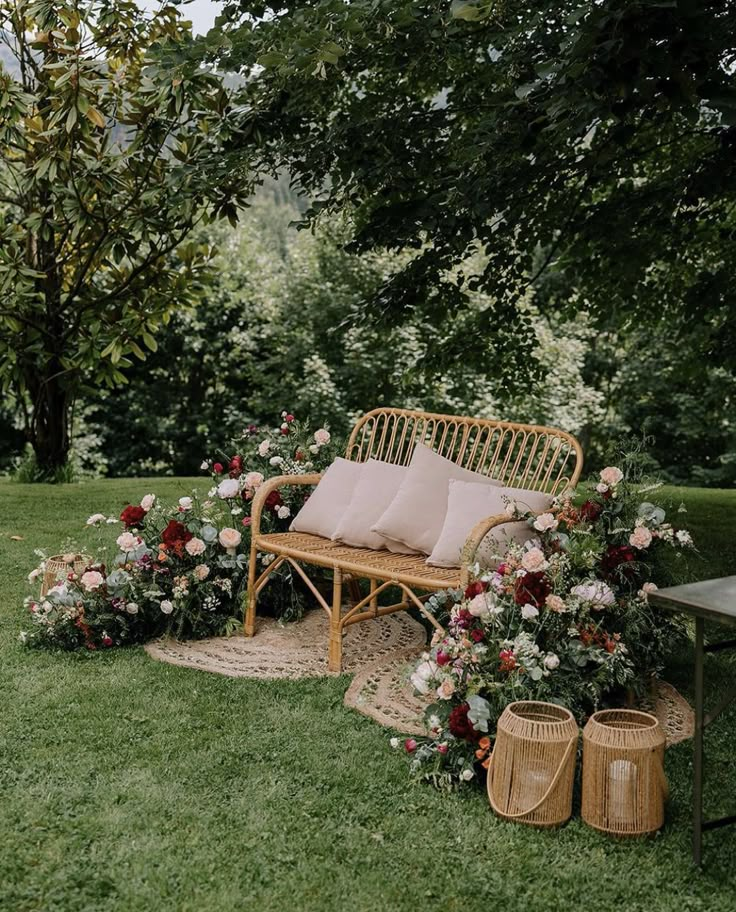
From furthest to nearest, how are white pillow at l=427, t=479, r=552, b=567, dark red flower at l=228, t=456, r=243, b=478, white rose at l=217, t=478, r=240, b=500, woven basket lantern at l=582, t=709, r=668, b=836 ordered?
dark red flower at l=228, t=456, r=243, b=478 < white rose at l=217, t=478, r=240, b=500 < white pillow at l=427, t=479, r=552, b=567 < woven basket lantern at l=582, t=709, r=668, b=836

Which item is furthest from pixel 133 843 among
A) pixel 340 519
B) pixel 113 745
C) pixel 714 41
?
pixel 714 41

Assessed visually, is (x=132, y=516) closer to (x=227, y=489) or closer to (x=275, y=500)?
(x=227, y=489)

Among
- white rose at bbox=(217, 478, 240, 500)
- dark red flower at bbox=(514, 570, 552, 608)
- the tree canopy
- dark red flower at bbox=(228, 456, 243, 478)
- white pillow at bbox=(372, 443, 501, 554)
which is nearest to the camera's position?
dark red flower at bbox=(514, 570, 552, 608)

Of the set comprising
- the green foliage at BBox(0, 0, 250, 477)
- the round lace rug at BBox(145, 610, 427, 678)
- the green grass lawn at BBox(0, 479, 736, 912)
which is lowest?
the round lace rug at BBox(145, 610, 427, 678)

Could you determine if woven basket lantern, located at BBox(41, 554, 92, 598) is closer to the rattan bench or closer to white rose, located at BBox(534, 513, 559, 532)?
the rattan bench

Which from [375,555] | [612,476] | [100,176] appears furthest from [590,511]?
[100,176]

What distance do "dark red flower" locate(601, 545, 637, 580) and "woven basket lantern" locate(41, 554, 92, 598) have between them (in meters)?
2.12

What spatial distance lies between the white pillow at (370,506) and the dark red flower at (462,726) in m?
1.15

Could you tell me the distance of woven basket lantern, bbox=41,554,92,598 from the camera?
3904 mm

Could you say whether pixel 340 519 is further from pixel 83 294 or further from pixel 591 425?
pixel 591 425

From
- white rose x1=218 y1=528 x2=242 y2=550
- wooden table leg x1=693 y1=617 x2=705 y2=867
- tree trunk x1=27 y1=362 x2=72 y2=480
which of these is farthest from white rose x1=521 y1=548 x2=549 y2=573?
tree trunk x1=27 y1=362 x2=72 y2=480

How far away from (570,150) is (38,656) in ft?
12.6

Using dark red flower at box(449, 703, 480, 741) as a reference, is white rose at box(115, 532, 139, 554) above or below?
above

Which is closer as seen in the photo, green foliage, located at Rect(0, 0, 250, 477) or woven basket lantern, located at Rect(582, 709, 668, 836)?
woven basket lantern, located at Rect(582, 709, 668, 836)
